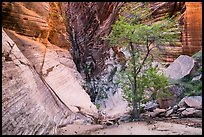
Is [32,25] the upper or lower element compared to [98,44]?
upper

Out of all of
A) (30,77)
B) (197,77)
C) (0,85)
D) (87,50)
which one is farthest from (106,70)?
(0,85)

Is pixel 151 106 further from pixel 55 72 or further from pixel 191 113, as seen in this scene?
pixel 55 72

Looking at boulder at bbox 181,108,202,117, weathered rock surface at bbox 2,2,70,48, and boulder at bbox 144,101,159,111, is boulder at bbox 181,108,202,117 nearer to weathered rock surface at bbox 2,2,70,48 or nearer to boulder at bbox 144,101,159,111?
boulder at bbox 144,101,159,111

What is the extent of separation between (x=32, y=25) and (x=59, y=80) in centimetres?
333

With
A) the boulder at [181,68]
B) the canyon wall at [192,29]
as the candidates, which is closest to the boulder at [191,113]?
the boulder at [181,68]

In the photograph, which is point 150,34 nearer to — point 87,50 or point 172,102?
point 172,102

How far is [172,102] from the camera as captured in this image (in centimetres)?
1308

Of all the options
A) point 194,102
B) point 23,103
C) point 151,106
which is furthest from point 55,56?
point 23,103

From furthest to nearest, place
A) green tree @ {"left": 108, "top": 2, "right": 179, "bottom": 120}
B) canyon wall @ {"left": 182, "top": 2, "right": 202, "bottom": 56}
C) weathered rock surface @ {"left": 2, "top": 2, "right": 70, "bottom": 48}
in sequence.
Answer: canyon wall @ {"left": 182, "top": 2, "right": 202, "bottom": 56} < weathered rock surface @ {"left": 2, "top": 2, "right": 70, "bottom": 48} < green tree @ {"left": 108, "top": 2, "right": 179, "bottom": 120}

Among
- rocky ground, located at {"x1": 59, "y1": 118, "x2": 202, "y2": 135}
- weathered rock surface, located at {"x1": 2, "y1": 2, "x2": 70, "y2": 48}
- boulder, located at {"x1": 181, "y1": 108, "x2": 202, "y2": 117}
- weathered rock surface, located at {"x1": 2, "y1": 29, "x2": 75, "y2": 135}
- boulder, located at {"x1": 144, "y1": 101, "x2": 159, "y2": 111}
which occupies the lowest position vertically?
boulder, located at {"x1": 144, "y1": 101, "x2": 159, "y2": 111}

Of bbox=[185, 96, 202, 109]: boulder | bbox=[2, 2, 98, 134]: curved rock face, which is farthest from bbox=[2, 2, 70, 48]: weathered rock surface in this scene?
bbox=[185, 96, 202, 109]: boulder

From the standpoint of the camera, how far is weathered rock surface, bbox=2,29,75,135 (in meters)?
5.57

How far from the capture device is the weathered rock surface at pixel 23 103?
557cm

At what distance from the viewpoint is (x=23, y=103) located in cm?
638
